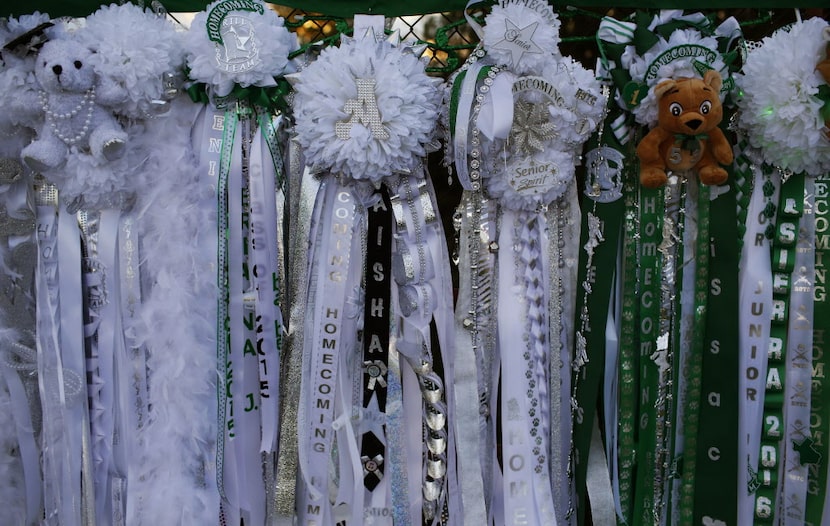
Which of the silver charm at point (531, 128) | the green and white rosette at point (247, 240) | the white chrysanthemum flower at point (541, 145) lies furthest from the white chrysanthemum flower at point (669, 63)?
the green and white rosette at point (247, 240)

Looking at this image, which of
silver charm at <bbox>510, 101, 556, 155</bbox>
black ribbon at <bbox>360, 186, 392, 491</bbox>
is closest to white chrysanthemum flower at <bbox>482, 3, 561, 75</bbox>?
silver charm at <bbox>510, 101, 556, 155</bbox>

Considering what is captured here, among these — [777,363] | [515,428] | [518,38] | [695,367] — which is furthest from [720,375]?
[518,38]

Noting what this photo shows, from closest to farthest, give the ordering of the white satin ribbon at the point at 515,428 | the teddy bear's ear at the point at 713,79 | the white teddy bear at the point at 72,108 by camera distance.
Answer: the white teddy bear at the point at 72,108, the teddy bear's ear at the point at 713,79, the white satin ribbon at the point at 515,428

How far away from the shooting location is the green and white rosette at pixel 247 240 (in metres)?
1.98

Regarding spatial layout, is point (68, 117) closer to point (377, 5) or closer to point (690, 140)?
point (377, 5)

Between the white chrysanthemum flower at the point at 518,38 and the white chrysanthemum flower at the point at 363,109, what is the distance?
215mm

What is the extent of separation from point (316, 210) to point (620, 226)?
89cm

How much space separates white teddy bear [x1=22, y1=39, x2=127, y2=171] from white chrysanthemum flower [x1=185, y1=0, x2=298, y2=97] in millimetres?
223

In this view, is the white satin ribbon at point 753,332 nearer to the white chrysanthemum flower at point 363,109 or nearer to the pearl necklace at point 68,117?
the white chrysanthemum flower at point 363,109

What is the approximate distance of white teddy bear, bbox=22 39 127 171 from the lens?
1875 mm

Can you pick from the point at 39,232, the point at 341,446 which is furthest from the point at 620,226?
the point at 39,232

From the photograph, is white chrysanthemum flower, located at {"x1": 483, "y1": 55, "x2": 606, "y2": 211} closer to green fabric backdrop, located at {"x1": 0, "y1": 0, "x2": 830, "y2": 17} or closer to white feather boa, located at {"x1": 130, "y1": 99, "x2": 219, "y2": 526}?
green fabric backdrop, located at {"x1": 0, "y1": 0, "x2": 830, "y2": 17}

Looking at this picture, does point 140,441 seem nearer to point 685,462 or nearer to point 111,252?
point 111,252

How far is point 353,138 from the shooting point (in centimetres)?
190
